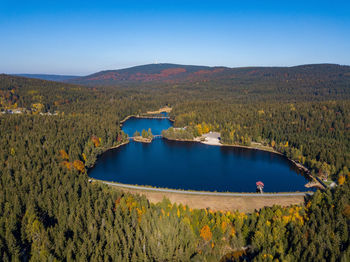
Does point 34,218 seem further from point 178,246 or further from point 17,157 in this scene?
point 17,157

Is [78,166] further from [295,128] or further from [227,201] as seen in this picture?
[295,128]

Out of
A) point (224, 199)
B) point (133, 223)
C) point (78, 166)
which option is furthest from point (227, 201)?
point (78, 166)

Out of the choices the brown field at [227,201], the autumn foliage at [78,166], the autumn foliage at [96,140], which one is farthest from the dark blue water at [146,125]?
the brown field at [227,201]

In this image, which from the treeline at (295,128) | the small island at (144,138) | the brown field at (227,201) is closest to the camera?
the brown field at (227,201)

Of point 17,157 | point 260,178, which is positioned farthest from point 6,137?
point 260,178

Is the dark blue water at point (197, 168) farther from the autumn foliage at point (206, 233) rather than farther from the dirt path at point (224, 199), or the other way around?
the autumn foliage at point (206, 233)

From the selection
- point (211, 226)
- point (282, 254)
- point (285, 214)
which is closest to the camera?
point (282, 254)

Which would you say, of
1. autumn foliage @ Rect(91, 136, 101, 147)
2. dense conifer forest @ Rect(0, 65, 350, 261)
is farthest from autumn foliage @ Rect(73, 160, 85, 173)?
autumn foliage @ Rect(91, 136, 101, 147)
